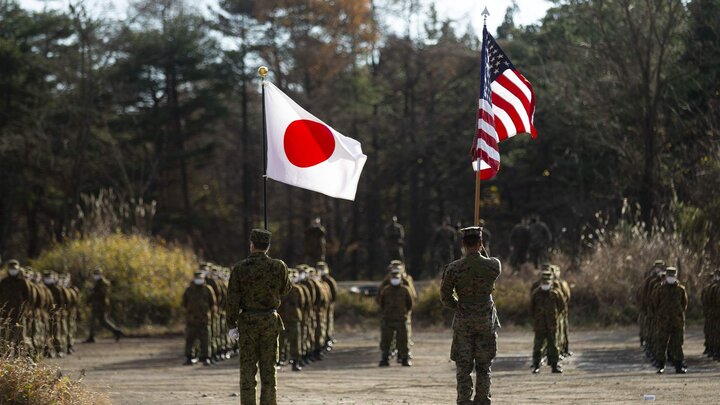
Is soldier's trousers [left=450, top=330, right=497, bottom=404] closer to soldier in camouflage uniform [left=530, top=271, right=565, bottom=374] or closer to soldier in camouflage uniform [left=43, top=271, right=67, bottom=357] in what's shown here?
soldier in camouflage uniform [left=530, top=271, right=565, bottom=374]

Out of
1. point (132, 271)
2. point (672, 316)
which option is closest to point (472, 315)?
point (672, 316)

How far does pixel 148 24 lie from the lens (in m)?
54.2

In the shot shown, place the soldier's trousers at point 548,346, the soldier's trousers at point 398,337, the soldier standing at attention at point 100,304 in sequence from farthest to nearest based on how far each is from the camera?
the soldier standing at attention at point 100,304 < the soldier's trousers at point 398,337 < the soldier's trousers at point 548,346

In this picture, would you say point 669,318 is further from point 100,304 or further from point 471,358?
point 100,304

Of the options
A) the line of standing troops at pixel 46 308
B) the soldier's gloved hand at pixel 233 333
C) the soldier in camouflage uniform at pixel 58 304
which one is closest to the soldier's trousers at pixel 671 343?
the soldier's gloved hand at pixel 233 333

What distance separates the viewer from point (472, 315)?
546 inches

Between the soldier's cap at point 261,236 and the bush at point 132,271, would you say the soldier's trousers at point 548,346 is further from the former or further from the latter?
the bush at point 132,271

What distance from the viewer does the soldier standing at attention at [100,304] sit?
30656 mm

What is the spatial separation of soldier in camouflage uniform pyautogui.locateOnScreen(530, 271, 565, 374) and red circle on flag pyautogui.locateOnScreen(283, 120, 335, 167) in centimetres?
731

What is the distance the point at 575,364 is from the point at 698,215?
1138cm

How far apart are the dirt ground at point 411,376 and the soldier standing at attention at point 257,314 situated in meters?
3.02

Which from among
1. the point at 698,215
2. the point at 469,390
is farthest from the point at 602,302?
the point at 469,390

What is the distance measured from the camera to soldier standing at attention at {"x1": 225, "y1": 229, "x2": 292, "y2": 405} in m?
13.6

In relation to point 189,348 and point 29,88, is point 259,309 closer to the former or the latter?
point 189,348
